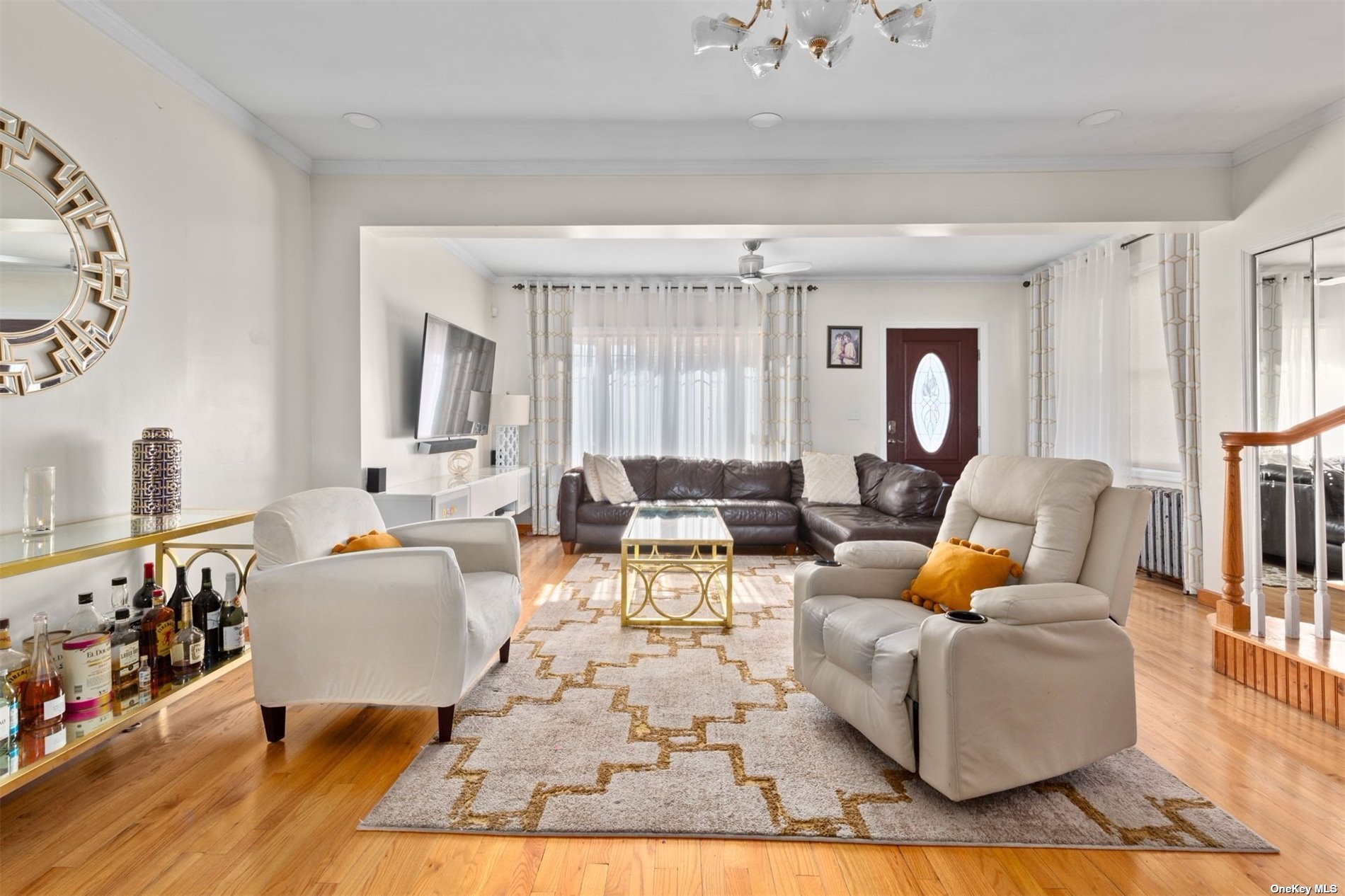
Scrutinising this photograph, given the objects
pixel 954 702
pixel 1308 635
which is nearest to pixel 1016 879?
pixel 954 702

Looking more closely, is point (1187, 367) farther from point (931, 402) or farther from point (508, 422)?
point (508, 422)

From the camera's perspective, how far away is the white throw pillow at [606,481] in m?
5.66

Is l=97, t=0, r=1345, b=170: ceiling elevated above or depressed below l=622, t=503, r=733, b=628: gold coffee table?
above

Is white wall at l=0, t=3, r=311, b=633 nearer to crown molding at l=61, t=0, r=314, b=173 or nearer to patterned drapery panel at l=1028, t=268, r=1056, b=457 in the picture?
crown molding at l=61, t=0, r=314, b=173

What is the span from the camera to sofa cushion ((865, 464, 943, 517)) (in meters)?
4.85

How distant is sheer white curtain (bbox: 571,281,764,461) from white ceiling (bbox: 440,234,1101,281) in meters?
0.28

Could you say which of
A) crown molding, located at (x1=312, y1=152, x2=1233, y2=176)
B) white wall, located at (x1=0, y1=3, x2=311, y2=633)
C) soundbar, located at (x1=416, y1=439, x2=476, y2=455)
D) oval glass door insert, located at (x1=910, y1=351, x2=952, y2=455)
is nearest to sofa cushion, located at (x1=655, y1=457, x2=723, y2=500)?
soundbar, located at (x1=416, y1=439, x2=476, y2=455)

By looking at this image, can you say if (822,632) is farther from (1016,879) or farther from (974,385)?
(974,385)

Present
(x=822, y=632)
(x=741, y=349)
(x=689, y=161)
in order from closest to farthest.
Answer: (x=822, y=632) < (x=689, y=161) < (x=741, y=349)

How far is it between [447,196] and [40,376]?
2.20 metres

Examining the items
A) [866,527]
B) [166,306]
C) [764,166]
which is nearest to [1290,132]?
[764,166]

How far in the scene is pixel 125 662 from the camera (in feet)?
6.97

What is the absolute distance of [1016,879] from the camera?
5.18ft

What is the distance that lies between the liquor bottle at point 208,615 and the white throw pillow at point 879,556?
93.0 inches
